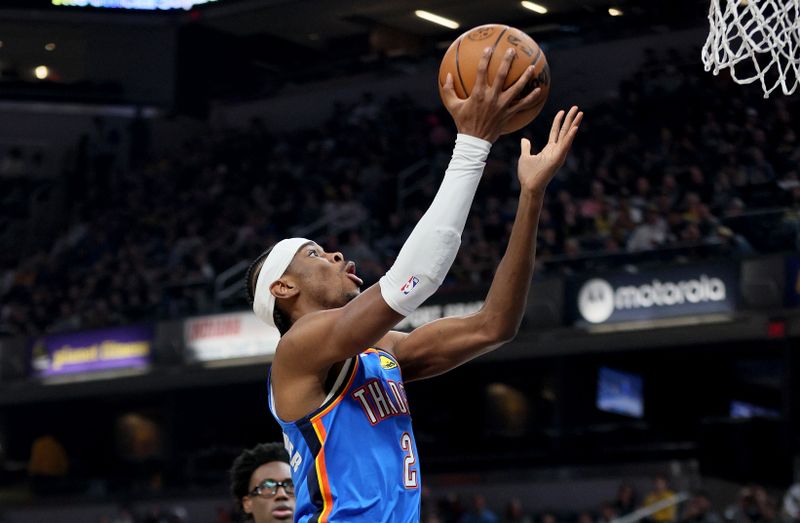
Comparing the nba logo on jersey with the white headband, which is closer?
the nba logo on jersey

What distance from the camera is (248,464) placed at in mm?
5512

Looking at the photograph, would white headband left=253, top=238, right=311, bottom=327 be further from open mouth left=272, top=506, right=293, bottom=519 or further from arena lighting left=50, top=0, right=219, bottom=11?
arena lighting left=50, top=0, right=219, bottom=11

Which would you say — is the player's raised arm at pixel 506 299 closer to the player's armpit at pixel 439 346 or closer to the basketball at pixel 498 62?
the player's armpit at pixel 439 346

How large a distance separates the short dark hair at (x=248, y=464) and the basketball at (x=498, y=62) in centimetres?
196

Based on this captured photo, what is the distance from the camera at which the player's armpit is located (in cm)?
445

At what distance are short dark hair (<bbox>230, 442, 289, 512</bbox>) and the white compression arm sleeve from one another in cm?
185

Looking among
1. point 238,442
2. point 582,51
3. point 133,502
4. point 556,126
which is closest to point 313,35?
point 582,51

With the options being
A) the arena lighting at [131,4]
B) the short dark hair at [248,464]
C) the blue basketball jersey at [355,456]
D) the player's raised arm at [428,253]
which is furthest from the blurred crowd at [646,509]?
the arena lighting at [131,4]

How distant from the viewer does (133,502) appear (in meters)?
21.5

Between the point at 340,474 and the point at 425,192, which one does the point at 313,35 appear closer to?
the point at 425,192

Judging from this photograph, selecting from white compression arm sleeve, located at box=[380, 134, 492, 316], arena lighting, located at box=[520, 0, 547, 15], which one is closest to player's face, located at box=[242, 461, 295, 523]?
white compression arm sleeve, located at box=[380, 134, 492, 316]

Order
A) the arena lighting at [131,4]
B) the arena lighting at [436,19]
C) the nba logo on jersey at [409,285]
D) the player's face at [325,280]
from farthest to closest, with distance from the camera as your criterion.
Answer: the arena lighting at [131,4] → the arena lighting at [436,19] → the player's face at [325,280] → the nba logo on jersey at [409,285]

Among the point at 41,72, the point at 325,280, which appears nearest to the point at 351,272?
the point at 325,280

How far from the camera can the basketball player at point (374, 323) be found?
3.84 metres
